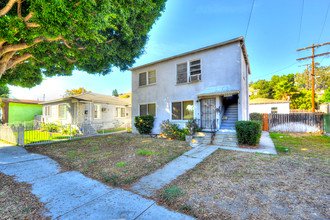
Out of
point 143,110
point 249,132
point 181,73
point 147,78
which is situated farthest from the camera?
point 143,110

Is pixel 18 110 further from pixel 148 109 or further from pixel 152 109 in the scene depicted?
pixel 152 109

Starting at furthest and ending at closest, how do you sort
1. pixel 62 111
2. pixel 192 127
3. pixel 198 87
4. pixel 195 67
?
1. pixel 62 111
2. pixel 195 67
3. pixel 198 87
4. pixel 192 127

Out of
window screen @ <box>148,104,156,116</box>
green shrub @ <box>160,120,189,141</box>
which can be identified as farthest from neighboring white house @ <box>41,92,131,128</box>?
green shrub @ <box>160,120,189,141</box>

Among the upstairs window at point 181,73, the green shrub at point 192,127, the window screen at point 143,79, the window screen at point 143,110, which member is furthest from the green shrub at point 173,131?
the window screen at point 143,79

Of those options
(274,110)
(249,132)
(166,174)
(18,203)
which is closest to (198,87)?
(249,132)

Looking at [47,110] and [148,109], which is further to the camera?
[47,110]

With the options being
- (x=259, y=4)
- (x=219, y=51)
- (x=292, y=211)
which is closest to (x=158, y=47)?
(x=219, y=51)

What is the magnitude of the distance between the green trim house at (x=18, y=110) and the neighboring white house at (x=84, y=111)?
3.90 meters

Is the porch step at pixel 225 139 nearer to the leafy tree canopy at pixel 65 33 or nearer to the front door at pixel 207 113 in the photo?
the front door at pixel 207 113

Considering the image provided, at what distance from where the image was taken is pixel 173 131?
9203 mm

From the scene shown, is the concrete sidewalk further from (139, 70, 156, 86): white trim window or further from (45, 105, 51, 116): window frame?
(45, 105, 51, 116): window frame

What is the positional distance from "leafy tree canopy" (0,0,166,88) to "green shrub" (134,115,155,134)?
160 inches

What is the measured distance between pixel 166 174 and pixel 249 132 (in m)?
5.08

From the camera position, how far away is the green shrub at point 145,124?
10680mm
